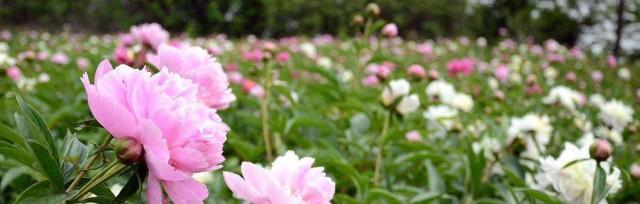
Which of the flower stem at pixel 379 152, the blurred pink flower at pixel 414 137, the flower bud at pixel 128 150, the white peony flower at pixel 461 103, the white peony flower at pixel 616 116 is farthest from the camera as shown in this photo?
the white peony flower at pixel 461 103

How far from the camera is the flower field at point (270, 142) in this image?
0.40m

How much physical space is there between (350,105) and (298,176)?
863 mm

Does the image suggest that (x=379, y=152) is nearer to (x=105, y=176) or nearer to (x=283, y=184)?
(x=283, y=184)

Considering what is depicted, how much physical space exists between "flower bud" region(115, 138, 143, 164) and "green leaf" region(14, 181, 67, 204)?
61mm

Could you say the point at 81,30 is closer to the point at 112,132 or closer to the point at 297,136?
the point at 297,136

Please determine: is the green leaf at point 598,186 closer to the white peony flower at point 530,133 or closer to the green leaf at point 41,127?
the white peony flower at point 530,133

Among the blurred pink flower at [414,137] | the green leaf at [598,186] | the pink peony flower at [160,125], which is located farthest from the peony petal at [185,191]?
the blurred pink flower at [414,137]

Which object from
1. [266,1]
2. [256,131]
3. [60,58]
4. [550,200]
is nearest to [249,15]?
[266,1]

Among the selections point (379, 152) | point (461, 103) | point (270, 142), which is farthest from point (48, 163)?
point (461, 103)

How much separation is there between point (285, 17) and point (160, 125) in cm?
1048

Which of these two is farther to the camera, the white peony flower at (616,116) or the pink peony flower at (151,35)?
the white peony flower at (616,116)

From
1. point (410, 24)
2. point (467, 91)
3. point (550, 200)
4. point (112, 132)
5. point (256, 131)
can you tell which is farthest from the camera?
point (410, 24)

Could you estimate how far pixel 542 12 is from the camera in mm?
10711

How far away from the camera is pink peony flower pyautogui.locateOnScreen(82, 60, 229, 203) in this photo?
1.27 ft
